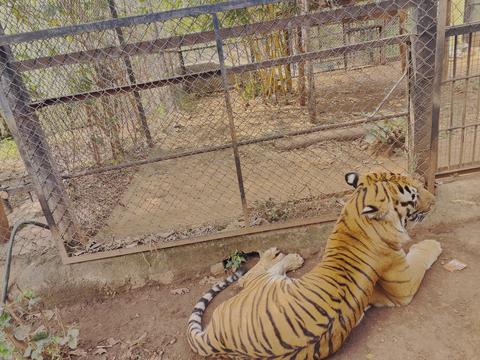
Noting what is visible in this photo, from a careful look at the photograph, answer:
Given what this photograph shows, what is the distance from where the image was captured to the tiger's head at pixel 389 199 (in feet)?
9.66

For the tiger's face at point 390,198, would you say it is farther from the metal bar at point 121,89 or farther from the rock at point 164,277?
the rock at point 164,277

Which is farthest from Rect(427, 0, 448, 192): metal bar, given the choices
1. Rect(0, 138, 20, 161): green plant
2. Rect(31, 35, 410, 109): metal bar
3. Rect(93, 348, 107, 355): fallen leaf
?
Rect(0, 138, 20, 161): green plant

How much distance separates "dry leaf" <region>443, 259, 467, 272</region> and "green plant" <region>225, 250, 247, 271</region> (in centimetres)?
174

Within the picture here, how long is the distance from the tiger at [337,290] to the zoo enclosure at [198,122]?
2.70 ft

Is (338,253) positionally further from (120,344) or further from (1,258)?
(1,258)

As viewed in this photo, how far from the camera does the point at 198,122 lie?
8445mm

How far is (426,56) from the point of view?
3.37 meters

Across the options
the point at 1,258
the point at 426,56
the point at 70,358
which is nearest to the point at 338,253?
Answer: the point at 426,56

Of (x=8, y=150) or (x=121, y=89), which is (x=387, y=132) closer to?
(x=121, y=89)

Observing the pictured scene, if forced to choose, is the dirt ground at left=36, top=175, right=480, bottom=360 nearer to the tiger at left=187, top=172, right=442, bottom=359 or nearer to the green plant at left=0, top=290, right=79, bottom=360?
the tiger at left=187, top=172, right=442, bottom=359

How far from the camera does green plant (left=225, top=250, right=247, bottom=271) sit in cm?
383

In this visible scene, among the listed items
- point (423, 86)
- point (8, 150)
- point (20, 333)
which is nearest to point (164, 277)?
point (20, 333)

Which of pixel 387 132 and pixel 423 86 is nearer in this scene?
pixel 423 86

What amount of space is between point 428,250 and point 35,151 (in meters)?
3.50
